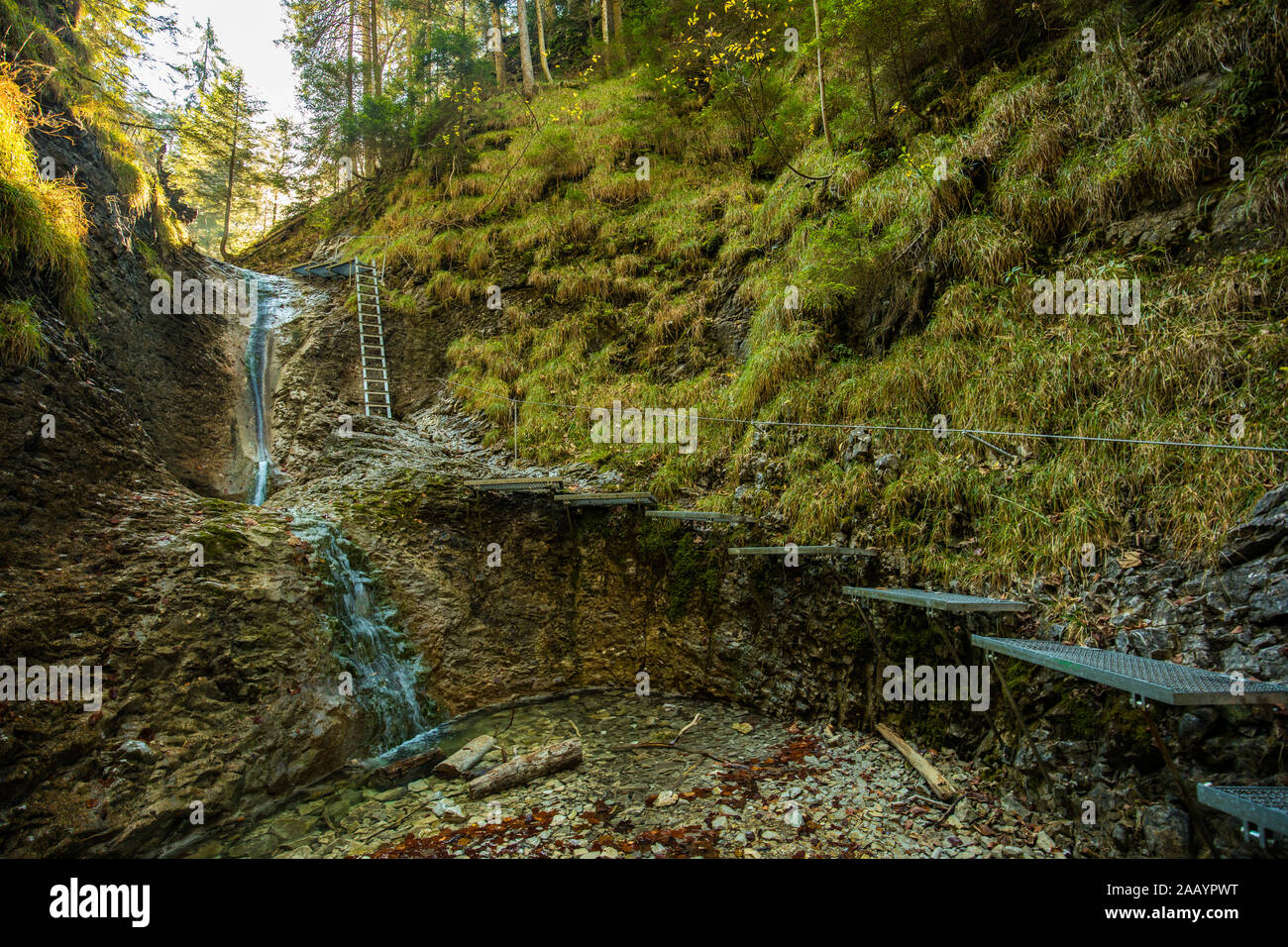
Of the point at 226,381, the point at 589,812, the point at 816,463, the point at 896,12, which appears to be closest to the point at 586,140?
the point at 896,12

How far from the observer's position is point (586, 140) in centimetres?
1372

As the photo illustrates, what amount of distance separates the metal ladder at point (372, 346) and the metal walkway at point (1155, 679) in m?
10.6

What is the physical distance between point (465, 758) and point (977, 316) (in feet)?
21.9

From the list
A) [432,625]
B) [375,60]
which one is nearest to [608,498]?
[432,625]


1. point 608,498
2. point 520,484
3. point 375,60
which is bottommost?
point 608,498

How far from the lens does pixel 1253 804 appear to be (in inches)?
73.8

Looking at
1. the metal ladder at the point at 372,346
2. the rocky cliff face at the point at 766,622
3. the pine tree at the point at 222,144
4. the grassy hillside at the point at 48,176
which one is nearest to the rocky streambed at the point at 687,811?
the rocky cliff face at the point at 766,622

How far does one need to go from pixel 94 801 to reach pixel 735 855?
444cm

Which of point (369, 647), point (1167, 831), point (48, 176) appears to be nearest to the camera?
point (1167, 831)

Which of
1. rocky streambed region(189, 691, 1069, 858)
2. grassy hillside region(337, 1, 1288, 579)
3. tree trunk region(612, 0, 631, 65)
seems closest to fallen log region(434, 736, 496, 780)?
rocky streambed region(189, 691, 1069, 858)

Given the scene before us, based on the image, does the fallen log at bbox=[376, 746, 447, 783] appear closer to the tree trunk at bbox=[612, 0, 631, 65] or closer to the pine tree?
the tree trunk at bbox=[612, 0, 631, 65]

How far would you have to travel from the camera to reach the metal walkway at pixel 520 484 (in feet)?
22.8

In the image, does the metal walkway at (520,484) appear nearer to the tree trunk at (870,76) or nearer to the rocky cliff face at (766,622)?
the rocky cliff face at (766,622)

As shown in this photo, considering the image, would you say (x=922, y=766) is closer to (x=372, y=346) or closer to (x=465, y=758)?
(x=465, y=758)
